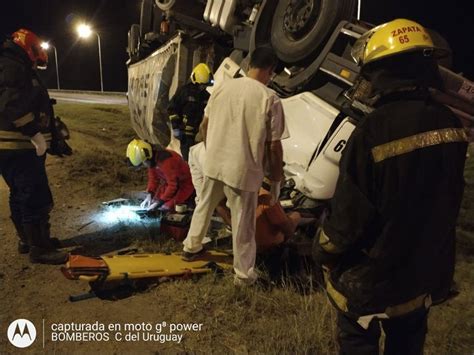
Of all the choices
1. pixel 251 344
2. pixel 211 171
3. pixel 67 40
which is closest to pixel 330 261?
pixel 251 344

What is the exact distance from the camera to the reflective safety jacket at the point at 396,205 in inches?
58.9

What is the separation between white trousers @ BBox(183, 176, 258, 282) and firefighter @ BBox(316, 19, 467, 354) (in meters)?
1.42

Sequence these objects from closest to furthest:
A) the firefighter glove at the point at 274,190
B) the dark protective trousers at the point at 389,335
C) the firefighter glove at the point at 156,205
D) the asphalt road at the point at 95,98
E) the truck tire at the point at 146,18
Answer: the dark protective trousers at the point at 389,335 < the firefighter glove at the point at 274,190 < the firefighter glove at the point at 156,205 < the truck tire at the point at 146,18 < the asphalt road at the point at 95,98

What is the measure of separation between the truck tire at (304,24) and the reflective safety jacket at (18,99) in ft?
7.57

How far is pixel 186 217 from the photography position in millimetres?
4375

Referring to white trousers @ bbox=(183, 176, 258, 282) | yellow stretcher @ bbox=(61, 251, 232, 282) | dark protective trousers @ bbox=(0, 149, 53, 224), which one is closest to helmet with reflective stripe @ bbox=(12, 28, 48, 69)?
dark protective trousers @ bbox=(0, 149, 53, 224)

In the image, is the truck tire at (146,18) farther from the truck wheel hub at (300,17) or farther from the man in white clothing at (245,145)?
the man in white clothing at (245,145)

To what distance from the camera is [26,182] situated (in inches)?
147

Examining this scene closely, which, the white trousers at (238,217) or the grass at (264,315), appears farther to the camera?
the white trousers at (238,217)

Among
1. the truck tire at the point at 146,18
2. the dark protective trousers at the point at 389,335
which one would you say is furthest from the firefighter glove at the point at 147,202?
the truck tire at the point at 146,18

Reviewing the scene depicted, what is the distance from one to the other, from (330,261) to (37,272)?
2.93 metres

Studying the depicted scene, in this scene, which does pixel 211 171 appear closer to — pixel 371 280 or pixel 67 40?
pixel 371 280

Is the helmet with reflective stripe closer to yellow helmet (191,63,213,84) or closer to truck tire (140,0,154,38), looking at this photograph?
yellow helmet (191,63,213,84)

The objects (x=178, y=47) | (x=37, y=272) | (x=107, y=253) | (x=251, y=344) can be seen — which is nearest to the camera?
(x=251, y=344)
